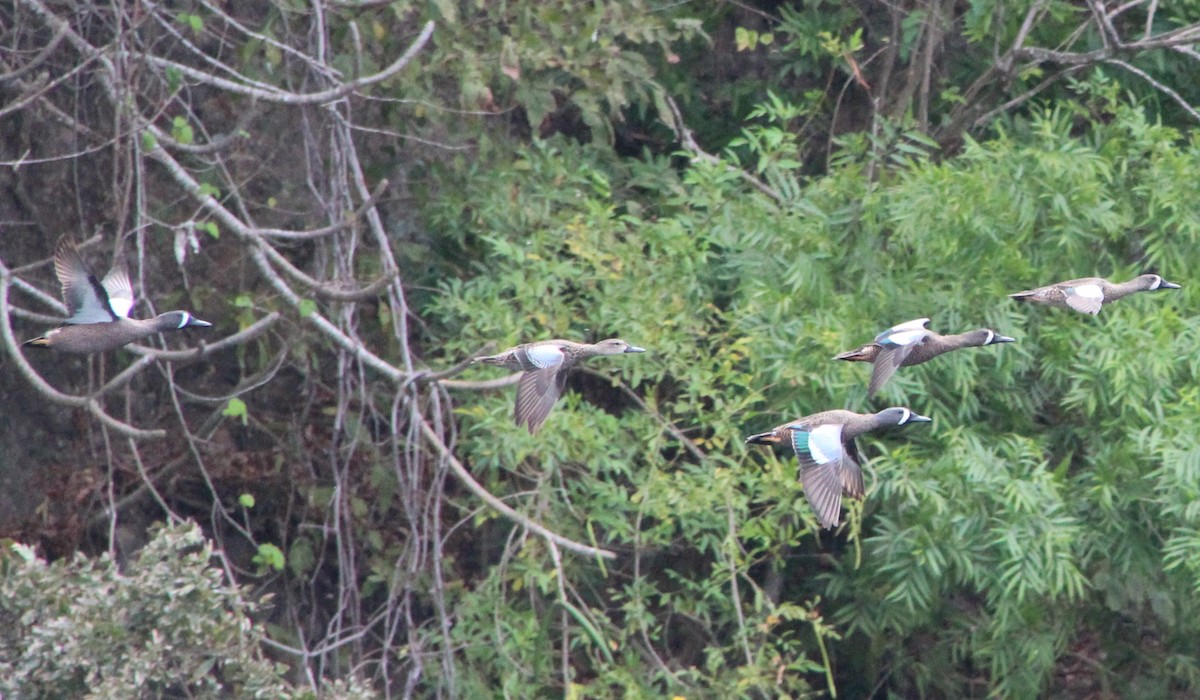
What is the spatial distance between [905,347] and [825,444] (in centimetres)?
39

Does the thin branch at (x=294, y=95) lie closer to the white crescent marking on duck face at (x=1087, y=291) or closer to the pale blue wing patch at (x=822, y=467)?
the pale blue wing patch at (x=822, y=467)

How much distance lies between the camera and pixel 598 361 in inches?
249

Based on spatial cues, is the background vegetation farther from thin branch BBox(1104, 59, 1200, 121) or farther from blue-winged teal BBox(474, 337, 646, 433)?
blue-winged teal BBox(474, 337, 646, 433)

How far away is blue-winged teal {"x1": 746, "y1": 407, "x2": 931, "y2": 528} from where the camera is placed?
14.5 ft

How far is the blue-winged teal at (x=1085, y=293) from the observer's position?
16.4 ft

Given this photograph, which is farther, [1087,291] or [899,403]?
[899,403]

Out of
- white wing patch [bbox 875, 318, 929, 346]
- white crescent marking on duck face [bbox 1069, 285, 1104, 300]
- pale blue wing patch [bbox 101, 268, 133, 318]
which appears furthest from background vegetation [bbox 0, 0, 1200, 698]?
white wing patch [bbox 875, 318, 929, 346]

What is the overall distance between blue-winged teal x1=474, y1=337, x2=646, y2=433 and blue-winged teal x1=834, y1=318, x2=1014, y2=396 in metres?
0.64

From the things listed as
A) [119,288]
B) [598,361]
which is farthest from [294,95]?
[598,361]

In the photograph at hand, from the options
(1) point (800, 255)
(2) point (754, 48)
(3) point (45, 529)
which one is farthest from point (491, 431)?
(2) point (754, 48)

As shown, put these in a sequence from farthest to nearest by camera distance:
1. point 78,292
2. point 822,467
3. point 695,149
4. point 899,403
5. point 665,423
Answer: point 695,149
point 665,423
point 899,403
point 78,292
point 822,467

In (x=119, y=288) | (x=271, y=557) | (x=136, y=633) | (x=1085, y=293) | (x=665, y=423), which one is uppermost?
(x=119, y=288)

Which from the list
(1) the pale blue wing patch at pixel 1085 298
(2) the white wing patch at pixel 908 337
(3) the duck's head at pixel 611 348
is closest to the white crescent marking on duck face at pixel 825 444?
(2) the white wing patch at pixel 908 337

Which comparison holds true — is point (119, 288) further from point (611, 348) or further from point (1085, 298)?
point (1085, 298)
